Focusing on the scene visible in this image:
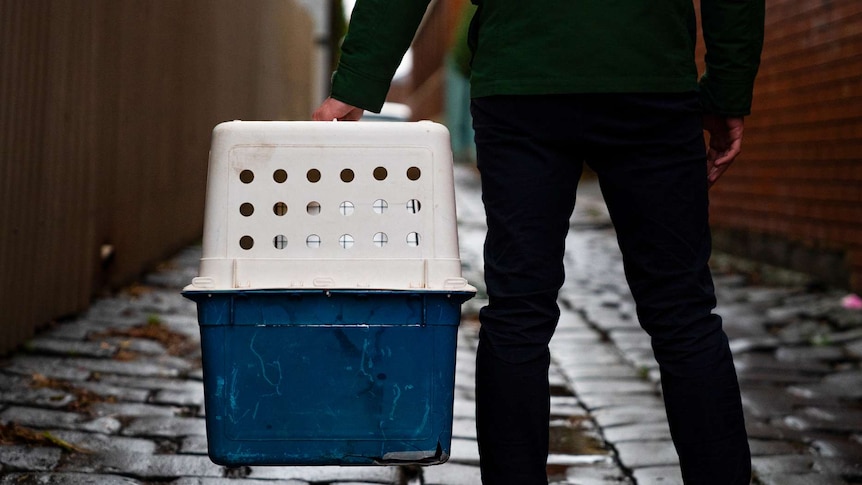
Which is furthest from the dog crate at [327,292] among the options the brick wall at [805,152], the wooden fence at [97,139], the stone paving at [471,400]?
the brick wall at [805,152]

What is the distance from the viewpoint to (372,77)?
222 cm

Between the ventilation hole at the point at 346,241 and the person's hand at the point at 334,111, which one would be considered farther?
the person's hand at the point at 334,111

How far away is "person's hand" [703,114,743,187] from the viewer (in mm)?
2316

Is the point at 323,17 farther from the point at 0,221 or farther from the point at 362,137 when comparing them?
the point at 362,137

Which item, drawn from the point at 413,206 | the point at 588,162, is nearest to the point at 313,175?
the point at 413,206

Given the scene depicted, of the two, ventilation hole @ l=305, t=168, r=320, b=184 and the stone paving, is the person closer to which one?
ventilation hole @ l=305, t=168, r=320, b=184

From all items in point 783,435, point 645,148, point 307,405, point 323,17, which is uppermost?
point 323,17

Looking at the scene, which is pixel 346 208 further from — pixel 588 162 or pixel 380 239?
pixel 588 162

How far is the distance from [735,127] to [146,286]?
13.9ft

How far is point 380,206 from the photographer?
211 cm

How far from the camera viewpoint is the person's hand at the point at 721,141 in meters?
2.32

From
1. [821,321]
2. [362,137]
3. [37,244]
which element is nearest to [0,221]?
[37,244]

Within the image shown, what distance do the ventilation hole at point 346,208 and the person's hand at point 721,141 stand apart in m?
0.76

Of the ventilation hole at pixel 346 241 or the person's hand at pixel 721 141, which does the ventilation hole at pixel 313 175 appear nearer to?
the ventilation hole at pixel 346 241
